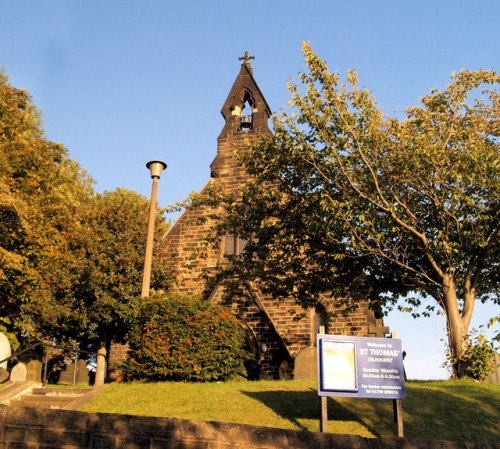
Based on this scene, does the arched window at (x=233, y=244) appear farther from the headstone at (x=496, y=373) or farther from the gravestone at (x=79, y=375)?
the headstone at (x=496, y=373)

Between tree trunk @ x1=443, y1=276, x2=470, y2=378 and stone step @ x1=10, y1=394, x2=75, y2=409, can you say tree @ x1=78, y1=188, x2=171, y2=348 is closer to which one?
stone step @ x1=10, y1=394, x2=75, y2=409

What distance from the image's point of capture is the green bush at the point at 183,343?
48.7 ft

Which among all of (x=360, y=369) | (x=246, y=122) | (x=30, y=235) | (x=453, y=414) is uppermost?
(x=246, y=122)

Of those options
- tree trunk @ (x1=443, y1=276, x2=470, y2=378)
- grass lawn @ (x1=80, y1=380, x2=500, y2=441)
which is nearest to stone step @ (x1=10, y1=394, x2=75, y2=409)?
grass lawn @ (x1=80, y1=380, x2=500, y2=441)

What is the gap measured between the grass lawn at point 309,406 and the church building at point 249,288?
3953 millimetres

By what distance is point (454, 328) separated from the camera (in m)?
16.0

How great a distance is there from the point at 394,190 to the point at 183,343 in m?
7.84

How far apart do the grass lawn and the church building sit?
13.0ft

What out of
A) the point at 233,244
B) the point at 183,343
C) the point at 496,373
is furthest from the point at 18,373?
the point at 496,373

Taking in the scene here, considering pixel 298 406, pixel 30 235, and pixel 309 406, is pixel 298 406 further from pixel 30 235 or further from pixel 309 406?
pixel 30 235

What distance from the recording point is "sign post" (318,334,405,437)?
34.3ft

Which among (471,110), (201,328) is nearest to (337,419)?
(201,328)

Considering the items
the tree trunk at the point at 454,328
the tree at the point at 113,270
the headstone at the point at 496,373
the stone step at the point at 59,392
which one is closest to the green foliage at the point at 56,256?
the tree at the point at 113,270

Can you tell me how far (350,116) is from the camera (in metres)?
16.3
